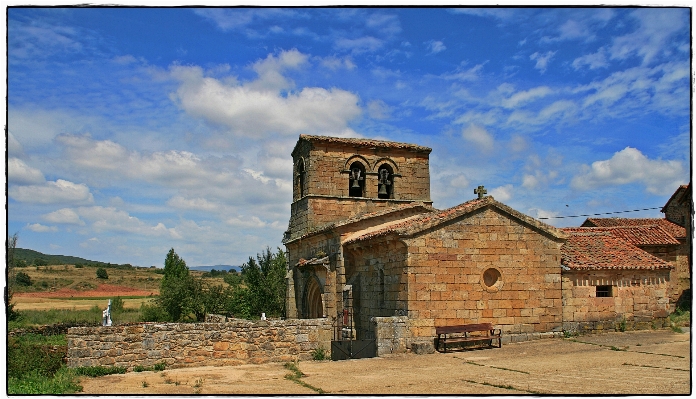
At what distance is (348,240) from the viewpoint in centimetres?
1934

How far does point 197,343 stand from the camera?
44.0 feet

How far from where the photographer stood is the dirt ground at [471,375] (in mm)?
9320

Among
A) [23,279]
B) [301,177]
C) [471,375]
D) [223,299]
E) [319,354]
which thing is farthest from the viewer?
[23,279]

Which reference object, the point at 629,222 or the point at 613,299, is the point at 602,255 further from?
the point at 629,222

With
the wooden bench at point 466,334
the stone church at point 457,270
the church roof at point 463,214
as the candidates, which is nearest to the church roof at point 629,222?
the stone church at point 457,270

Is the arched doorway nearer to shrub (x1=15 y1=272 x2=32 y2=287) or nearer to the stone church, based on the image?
the stone church

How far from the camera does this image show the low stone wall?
12.5 metres

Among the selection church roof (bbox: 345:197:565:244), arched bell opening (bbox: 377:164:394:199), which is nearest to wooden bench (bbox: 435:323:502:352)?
Result: church roof (bbox: 345:197:565:244)

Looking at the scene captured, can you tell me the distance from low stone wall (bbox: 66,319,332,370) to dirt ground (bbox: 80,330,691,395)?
1.44 feet

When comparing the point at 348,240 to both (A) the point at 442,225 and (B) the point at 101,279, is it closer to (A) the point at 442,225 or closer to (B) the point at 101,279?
(A) the point at 442,225

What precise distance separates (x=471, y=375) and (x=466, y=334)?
449cm

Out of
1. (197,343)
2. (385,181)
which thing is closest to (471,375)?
(197,343)

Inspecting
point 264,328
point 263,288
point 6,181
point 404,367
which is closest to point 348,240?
point 264,328

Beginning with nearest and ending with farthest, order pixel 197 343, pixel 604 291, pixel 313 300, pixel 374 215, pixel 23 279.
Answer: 1. pixel 197 343
2. pixel 604 291
3. pixel 374 215
4. pixel 313 300
5. pixel 23 279
